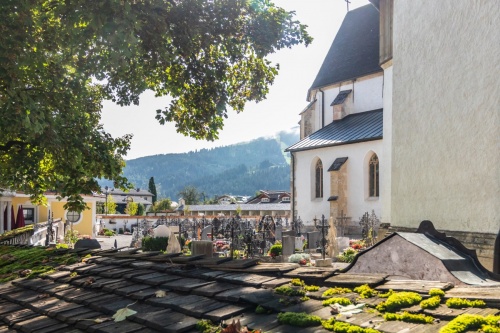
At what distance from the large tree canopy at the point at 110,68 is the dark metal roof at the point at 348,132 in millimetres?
23412

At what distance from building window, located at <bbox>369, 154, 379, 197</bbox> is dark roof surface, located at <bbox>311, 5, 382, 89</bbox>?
768cm

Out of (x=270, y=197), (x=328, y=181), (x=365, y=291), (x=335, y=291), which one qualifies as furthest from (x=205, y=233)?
A: (x=270, y=197)

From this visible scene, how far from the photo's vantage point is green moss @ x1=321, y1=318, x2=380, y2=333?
2.55m

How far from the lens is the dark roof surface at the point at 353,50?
3859 cm

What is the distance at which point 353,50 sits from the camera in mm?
40500

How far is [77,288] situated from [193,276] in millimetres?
1211

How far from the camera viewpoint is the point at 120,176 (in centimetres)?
1050

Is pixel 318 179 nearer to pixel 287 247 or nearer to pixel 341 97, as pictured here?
pixel 341 97

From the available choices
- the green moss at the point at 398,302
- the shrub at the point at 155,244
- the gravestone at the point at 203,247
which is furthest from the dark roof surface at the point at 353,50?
the green moss at the point at 398,302

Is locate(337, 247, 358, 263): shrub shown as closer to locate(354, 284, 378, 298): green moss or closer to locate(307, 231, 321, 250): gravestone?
locate(307, 231, 321, 250): gravestone

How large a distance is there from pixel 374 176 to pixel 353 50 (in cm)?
1233

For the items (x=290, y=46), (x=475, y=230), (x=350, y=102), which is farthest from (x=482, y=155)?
(x=350, y=102)

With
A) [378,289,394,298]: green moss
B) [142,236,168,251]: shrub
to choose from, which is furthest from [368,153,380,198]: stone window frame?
[378,289,394,298]: green moss

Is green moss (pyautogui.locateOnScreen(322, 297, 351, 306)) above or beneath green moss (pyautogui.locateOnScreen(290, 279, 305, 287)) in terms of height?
beneath
